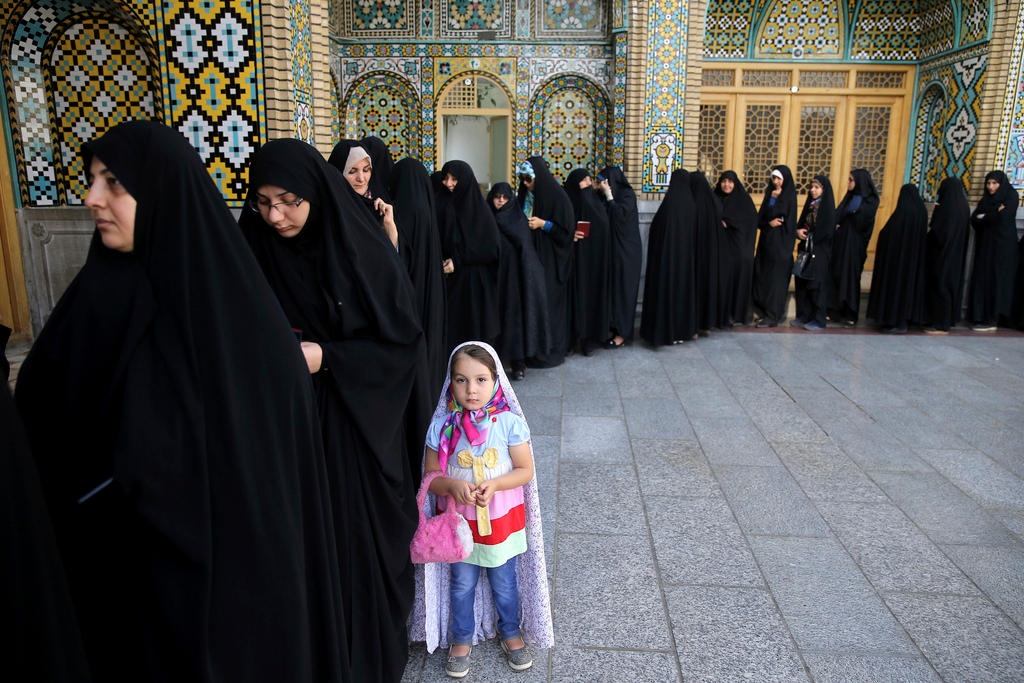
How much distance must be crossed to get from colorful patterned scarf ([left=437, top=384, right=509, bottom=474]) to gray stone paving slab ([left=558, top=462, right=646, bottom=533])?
3.38ft

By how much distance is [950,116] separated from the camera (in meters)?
7.89

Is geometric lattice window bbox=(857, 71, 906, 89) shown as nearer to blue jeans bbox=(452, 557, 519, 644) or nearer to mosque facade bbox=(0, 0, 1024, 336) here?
mosque facade bbox=(0, 0, 1024, 336)

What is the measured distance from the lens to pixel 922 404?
175 inches

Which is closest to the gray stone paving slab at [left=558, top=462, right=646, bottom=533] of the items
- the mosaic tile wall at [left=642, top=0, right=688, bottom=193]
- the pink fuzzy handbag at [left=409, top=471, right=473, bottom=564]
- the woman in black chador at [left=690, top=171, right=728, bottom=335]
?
the pink fuzzy handbag at [left=409, top=471, right=473, bottom=564]

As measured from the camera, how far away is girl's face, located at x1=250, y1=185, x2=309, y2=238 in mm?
1580

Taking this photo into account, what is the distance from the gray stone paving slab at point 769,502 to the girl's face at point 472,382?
1.50 m

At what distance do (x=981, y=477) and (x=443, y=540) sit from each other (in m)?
2.84

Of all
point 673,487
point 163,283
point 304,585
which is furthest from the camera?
point 673,487

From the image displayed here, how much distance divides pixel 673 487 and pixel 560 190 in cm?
273

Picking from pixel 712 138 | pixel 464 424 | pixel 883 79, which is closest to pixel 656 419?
pixel 464 424

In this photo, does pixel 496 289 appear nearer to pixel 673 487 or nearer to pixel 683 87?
pixel 673 487

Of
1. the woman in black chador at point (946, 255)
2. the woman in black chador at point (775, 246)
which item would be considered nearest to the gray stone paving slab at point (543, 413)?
the woman in black chador at point (775, 246)

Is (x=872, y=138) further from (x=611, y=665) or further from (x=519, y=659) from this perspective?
(x=519, y=659)

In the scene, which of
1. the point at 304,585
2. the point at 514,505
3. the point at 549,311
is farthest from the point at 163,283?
the point at 549,311
